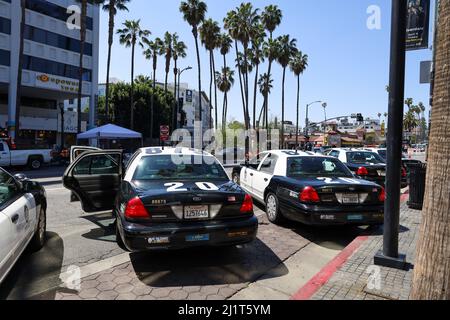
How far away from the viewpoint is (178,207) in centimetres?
417

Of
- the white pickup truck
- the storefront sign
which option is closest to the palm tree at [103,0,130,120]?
the storefront sign

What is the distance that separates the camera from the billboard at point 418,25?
6.07 m

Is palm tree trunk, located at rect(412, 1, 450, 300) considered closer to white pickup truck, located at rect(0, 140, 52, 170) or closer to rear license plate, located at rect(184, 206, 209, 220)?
rear license plate, located at rect(184, 206, 209, 220)

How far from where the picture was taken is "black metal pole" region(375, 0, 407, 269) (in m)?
4.23

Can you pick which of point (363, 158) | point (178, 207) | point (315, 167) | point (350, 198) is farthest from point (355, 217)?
point (363, 158)

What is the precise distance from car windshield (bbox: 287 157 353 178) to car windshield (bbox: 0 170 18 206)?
15.3ft

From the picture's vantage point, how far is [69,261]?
469 cm

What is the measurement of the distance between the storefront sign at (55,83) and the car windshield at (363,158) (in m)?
28.4

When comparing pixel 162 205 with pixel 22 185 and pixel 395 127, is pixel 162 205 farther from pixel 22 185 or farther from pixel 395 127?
pixel 395 127

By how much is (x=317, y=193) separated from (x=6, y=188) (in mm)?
4563

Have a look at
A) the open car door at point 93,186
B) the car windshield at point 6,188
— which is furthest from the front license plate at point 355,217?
the car windshield at point 6,188

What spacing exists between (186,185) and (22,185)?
7.35 ft

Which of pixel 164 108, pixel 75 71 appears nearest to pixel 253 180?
pixel 75 71

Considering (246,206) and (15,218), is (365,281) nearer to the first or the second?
(246,206)
